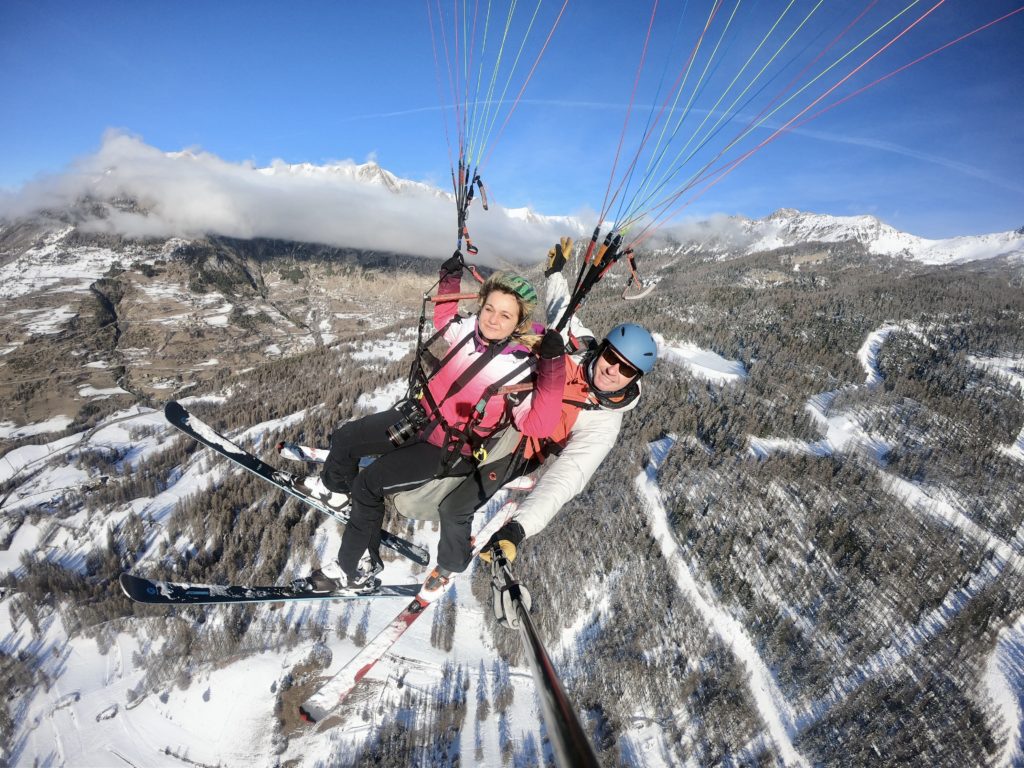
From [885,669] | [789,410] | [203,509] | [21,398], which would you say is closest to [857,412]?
[789,410]

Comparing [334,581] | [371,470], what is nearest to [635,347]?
[371,470]

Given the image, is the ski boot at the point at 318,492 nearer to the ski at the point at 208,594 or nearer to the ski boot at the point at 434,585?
the ski at the point at 208,594

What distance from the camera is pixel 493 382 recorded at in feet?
14.3

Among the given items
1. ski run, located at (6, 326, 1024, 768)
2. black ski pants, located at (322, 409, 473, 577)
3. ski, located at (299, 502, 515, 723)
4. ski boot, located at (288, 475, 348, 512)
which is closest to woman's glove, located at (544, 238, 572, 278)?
black ski pants, located at (322, 409, 473, 577)

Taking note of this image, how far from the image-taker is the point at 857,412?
45906mm

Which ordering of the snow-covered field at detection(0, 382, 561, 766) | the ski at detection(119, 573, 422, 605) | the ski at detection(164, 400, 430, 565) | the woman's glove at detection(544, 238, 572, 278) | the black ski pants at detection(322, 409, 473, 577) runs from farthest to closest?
the snow-covered field at detection(0, 382, 561, 766) < the ski at detection(164, 400, 430, 565) < the ski at detection(119, 573, 422, 605) < the woman's glove at detection(544, 238, 572, 278) < the black ski pants at detection(322, 409, 473, 577)

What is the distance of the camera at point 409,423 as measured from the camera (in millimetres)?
4820

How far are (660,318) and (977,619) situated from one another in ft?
173

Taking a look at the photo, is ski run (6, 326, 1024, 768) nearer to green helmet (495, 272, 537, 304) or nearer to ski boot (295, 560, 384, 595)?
ski boot (295, 560, 384, 595)

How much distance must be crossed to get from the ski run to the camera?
42.8 feet

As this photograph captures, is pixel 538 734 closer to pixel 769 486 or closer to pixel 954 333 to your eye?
pixel 769 486

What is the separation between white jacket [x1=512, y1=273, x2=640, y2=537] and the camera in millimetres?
3959

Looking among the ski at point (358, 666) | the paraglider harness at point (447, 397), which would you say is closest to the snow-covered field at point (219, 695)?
the ski at point (358, 666)

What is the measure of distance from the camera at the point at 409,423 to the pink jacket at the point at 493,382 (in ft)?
0.36
